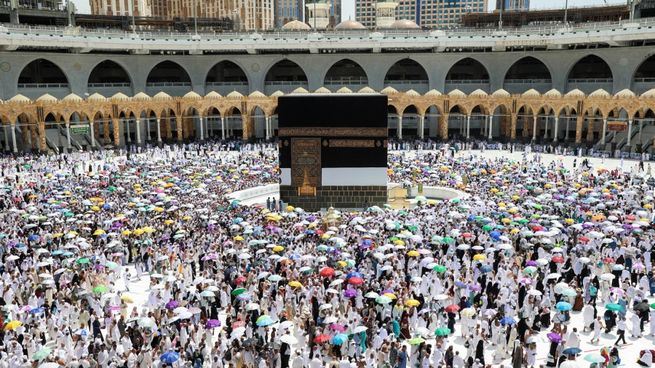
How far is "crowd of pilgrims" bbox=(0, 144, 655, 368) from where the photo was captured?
10.3 meters

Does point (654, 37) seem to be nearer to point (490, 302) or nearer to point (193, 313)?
point (490, 302)

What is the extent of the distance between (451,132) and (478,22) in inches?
754

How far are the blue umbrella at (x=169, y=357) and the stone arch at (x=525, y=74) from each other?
136ft

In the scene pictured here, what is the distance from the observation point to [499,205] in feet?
63.3

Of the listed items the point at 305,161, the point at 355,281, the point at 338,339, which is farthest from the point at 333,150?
the point at 338,339

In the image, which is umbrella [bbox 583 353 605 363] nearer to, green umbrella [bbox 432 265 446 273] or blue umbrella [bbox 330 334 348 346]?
blue umbrella [bbox 330 334 348 346]

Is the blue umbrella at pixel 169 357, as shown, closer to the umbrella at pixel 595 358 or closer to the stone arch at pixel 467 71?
the umbrella at pixel 595 358

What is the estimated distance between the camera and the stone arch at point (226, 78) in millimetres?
48094

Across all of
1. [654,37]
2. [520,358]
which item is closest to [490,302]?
[520,358]

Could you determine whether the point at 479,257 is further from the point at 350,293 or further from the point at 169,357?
the point at 169,357

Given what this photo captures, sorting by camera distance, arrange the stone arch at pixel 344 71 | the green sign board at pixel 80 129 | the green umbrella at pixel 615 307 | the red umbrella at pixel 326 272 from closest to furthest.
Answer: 1. the green umbrella at pixel 615 307
2. the red umbrella at pixel 326 272
3. the green sign board at pixel 80 129
4. the stone arch at pixel 344 71

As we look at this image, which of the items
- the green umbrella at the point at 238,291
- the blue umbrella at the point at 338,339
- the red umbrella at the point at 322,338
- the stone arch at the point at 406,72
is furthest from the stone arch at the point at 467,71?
the blue umbrella at the point at 338,339

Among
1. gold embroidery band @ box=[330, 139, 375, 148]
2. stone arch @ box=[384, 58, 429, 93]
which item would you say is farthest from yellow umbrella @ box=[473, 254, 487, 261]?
stone arch @ box=[384, 58, 429, 93]

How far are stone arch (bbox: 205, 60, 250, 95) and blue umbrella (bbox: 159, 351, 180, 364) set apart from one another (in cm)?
3974
